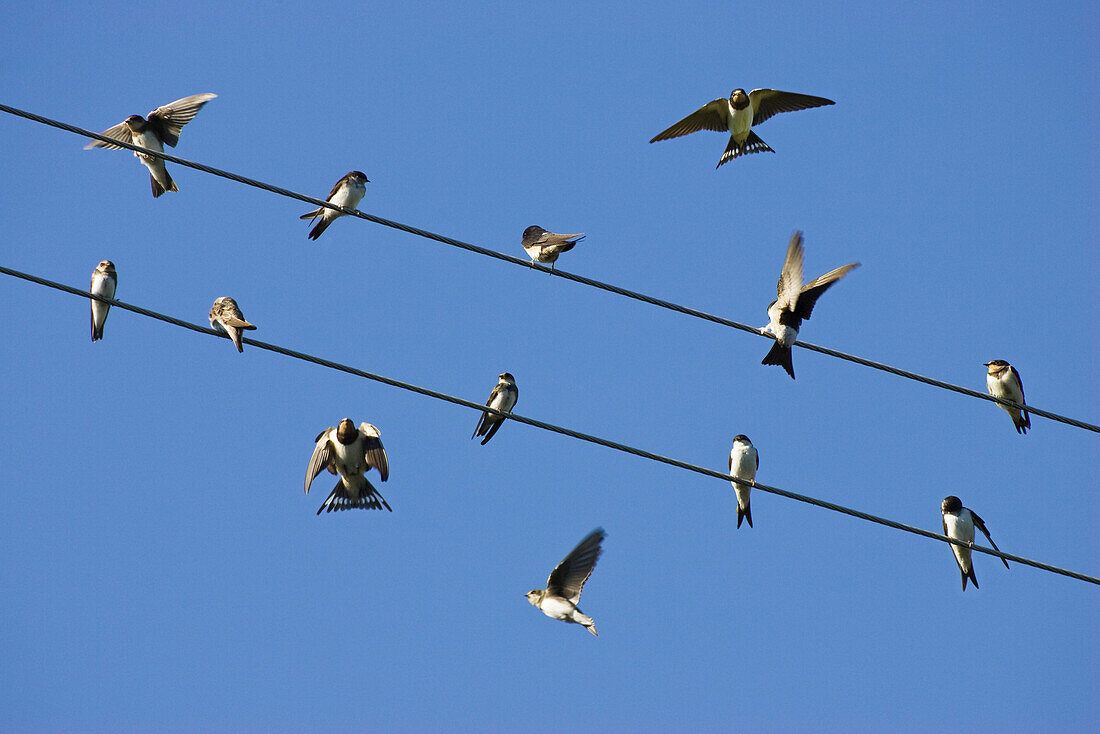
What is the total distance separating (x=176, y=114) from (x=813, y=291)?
5662mm

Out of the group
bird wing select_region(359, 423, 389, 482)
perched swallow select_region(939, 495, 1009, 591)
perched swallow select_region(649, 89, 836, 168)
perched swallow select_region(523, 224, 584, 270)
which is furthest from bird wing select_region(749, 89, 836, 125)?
bird wing select_region(359, 423, 389, 482)

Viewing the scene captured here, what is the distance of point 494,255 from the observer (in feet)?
20.2

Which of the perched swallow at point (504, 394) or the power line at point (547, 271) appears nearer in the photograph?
the power line at point (547, 271)

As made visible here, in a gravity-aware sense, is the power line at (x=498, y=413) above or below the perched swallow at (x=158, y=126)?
below

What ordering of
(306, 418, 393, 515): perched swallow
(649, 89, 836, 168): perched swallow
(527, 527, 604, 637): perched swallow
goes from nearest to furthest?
(306, 418, 393, 515): perched swallow, (527, 527, 604, 637): perched swallow, (649, 89, 836, 168): perched swallow

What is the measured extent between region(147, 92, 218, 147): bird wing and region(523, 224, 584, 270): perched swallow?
3056 mm

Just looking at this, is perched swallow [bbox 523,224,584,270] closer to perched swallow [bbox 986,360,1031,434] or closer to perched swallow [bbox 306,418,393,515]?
perched swallow [bbox 306,418,393,515]

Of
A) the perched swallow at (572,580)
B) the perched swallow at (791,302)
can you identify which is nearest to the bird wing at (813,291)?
the perched swallow at (791,302)

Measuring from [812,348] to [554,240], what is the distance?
10.5 feet

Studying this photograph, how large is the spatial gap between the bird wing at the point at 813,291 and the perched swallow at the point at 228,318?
12.1ft

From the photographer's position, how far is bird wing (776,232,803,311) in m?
8.30

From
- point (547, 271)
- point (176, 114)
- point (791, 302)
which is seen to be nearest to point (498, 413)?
point (547, 271)

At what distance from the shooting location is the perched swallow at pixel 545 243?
9.15 m

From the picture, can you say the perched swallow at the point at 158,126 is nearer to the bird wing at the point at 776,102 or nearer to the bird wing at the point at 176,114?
the bird wing at the point at 176,114
